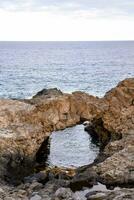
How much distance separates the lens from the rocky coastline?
35625mm

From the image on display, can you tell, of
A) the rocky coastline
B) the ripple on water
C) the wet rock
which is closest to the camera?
the rocky coastline

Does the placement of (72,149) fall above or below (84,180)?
below

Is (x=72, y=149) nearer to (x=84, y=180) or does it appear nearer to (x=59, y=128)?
(x=59, y=128)

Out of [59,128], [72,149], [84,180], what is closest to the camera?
[84,180]

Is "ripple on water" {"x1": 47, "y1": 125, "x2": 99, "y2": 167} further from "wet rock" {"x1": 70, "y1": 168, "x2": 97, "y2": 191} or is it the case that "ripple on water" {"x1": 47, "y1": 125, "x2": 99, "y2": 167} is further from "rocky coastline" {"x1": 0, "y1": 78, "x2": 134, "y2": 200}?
"wet rock" {"x1": 70, "y1": 168, "x2": 97, "y2": 191}

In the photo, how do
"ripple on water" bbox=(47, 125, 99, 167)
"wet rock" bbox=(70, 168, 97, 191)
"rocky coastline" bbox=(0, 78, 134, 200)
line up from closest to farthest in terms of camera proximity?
"rocky coastline" bbox=(0, 78, 134, 200) → "wet rock" bbox=(70, 168, 97, 191) → "ripple on water" bbox=(47, 125, 99, 167)

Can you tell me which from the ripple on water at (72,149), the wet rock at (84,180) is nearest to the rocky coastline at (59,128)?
the wet rock at (84,180)

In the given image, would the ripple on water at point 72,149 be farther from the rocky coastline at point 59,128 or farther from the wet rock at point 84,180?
the wet rock at point 84,180

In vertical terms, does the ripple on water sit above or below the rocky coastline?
below

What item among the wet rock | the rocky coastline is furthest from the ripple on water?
the wet rock

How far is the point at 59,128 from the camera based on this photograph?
172 feet

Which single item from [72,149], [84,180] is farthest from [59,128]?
[84,180]

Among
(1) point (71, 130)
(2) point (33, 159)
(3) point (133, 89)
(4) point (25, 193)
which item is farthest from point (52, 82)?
(4) point (25, 193)

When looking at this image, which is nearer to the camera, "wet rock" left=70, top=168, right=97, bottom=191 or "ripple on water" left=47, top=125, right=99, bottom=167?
"wet rock" left=70, top=168, right=97, bottom=191
